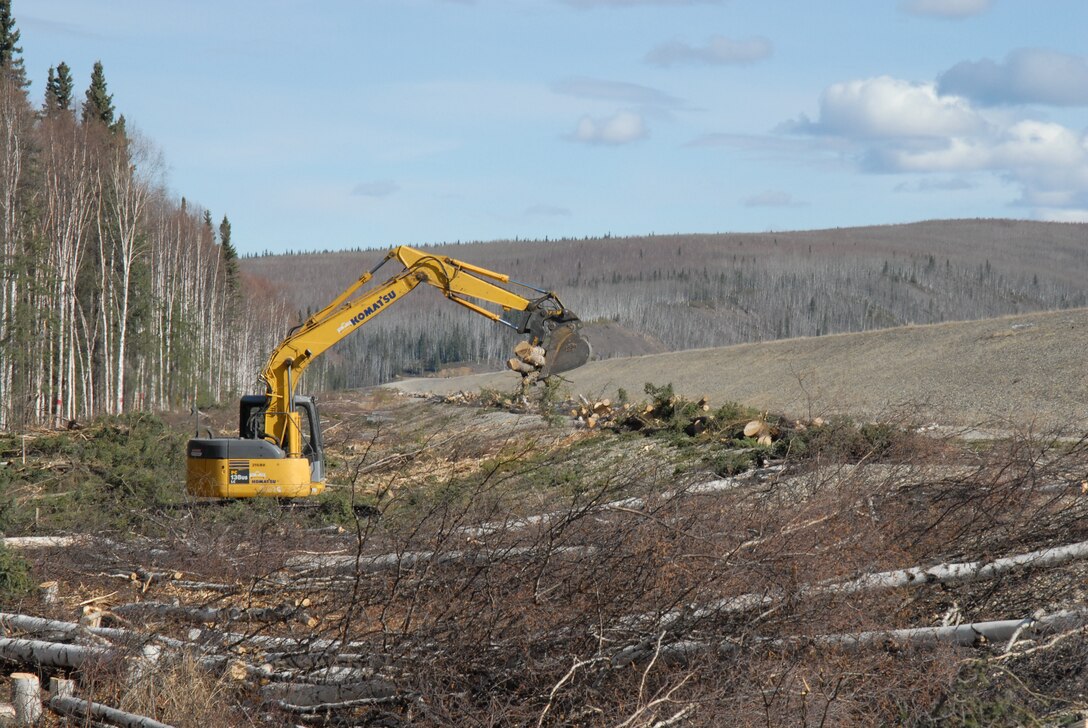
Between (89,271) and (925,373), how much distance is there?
30.5m

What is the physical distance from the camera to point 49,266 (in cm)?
3688

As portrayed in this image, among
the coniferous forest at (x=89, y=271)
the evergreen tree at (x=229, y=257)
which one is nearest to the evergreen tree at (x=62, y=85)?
the coniferous forest at (x=89, y=271)

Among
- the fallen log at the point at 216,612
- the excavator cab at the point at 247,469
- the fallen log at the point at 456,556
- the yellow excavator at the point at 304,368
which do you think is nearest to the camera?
the fallen log at the point at 456,556

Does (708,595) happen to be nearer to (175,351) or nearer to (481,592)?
(481,592)

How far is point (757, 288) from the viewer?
150m

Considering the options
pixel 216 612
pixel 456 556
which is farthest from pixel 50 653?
pixel 456 556

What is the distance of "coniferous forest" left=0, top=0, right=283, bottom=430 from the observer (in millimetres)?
34688

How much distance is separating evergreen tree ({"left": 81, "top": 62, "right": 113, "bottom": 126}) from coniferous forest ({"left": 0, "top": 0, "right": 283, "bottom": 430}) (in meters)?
0.07

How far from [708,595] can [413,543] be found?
245 cm

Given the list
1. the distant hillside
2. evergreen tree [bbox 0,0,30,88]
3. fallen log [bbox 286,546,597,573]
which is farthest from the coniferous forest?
the distant hillside

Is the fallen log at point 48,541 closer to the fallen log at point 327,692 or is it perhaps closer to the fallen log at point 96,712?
the fallen log at point 96,712

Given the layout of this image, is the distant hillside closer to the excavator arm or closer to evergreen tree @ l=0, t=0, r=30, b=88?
evergreen tree @ l=0, t=0, r=30, b=88

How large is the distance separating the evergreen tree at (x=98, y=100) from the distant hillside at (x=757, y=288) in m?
53.1

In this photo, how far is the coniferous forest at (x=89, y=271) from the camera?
114 feet
